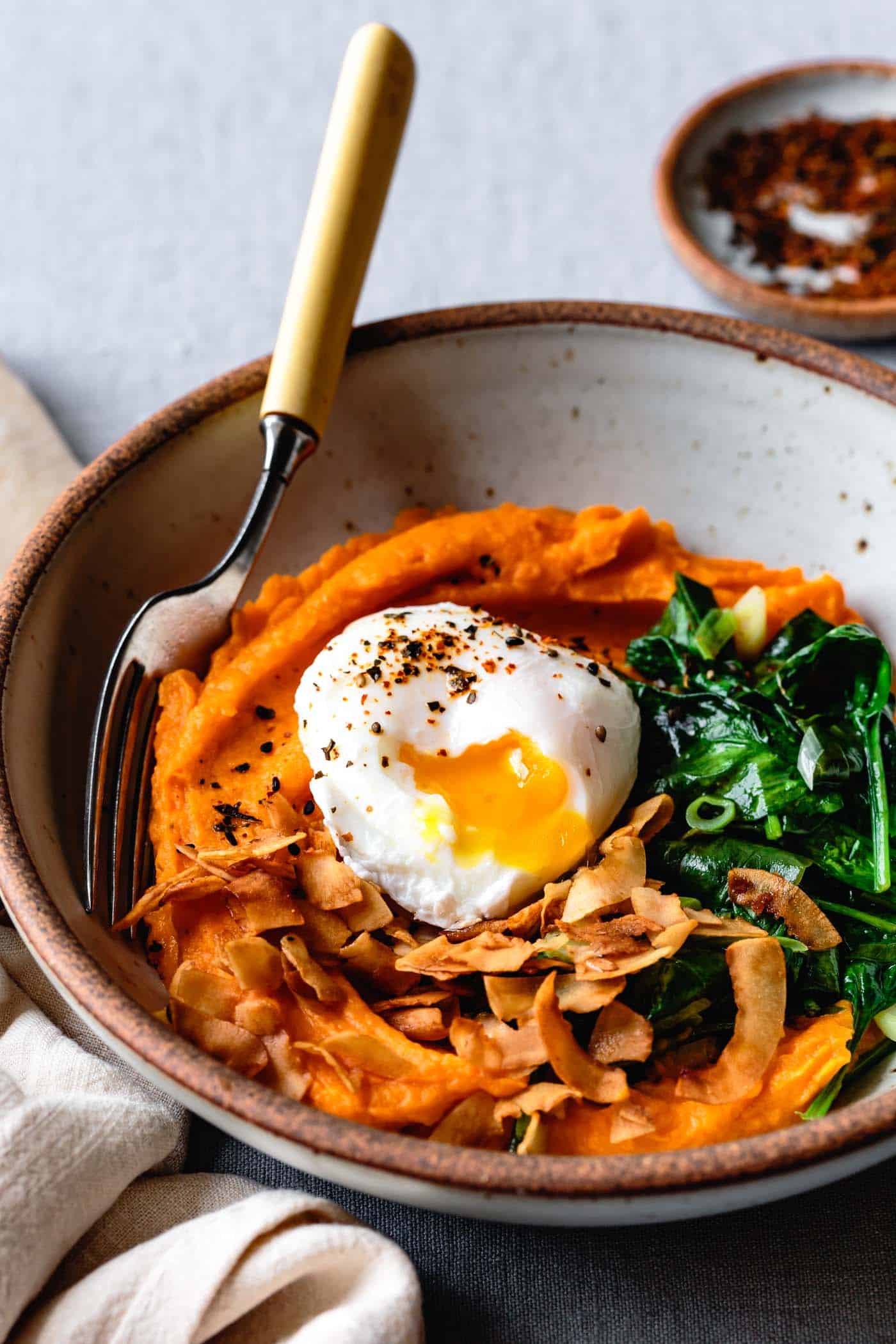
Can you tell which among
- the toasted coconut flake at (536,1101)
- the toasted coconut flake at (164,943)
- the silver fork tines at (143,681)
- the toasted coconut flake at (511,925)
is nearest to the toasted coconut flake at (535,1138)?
the toasted coconut flake at (536,1101)

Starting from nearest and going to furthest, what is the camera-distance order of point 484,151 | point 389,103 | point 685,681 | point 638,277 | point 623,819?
point 623,819, point 685,681, point 389,103, point 638,277, point 484,151

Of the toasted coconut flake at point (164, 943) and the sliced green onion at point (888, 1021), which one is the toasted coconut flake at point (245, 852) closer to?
the toasted coconut flake at point (164, 943)

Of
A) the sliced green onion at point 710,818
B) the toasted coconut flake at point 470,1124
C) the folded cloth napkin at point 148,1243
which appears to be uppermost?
the sliced green onion at point 710,818

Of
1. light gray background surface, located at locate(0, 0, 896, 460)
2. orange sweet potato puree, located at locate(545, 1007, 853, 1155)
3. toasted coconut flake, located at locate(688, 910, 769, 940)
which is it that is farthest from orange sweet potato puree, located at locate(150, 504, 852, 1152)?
light gray background surface, located at locate(0, 0, 896, 460)

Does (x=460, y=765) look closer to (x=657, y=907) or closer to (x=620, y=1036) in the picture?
(x=657, y=907)

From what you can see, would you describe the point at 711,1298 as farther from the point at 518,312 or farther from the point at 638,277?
the point at 638,277

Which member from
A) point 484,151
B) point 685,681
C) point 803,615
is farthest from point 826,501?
point 484,151
